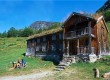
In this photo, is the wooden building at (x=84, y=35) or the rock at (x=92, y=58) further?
the wooden building at (x=84, y=35)

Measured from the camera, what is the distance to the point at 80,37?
37562mm

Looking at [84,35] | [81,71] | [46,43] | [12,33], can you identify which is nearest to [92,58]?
[84,35]

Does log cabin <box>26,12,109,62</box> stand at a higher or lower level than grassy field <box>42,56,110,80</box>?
higher

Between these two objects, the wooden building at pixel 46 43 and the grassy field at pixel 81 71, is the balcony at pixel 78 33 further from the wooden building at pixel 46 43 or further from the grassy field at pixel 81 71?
the grassy field at pixel 81 71

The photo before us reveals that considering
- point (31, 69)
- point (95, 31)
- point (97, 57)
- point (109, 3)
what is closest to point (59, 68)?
point (31, 69)

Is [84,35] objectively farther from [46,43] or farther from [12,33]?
[12,33]

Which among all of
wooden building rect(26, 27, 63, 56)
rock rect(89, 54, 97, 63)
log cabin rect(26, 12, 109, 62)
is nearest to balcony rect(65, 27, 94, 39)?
log cabin rect(26, 12, 109, 62)

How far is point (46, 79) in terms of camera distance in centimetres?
2555

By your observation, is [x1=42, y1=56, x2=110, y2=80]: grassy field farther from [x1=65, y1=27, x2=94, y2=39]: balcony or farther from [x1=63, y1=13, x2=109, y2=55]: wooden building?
[x1=65, y1=27, x2=94, y2=39]: balcony

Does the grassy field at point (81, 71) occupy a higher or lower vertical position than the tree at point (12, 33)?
lower

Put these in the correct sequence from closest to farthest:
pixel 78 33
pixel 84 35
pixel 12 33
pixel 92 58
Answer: pixel 92 58
pixel 84 35
pixel 78 33
pixel 12 33

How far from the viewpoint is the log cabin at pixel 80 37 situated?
121ft

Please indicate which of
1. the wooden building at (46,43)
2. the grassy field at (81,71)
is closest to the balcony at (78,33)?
the wooden building at (46,43)

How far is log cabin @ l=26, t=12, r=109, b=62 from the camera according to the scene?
1455 inches
